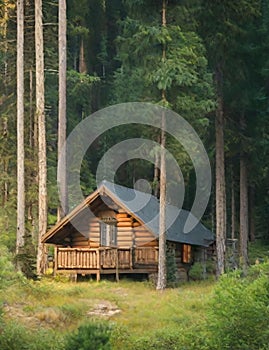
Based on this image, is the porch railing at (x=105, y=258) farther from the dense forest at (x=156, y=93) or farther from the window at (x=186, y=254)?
the window at (x=186, y=254)

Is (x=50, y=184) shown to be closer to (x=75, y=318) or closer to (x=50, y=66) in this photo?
(x=50, y=66)

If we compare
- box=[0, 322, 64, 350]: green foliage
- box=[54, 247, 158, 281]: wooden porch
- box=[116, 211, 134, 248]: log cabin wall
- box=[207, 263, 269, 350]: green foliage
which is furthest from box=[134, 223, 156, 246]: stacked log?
box=[207, 263, 269, 350]: green foliage

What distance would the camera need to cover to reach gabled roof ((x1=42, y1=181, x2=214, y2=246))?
1003 inches

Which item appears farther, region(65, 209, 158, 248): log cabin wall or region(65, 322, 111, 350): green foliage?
region(65, 209, 158, 248): log cabin wall

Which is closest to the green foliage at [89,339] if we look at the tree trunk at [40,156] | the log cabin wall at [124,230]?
the tree trunk at [40,156]

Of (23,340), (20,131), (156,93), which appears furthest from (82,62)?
(23,340)

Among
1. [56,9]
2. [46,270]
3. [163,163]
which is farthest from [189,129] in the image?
[56,9]

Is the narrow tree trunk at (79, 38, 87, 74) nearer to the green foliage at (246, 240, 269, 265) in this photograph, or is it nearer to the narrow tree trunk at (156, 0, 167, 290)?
the green foliage at (246, 240, 269, 265)

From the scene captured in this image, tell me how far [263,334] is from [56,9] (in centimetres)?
3014

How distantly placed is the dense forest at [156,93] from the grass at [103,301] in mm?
2520

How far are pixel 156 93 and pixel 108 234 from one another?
6.69 metres

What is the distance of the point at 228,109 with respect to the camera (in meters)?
30.1

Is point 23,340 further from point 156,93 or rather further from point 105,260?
point 156,93

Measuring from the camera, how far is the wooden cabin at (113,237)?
2536 centimetres
